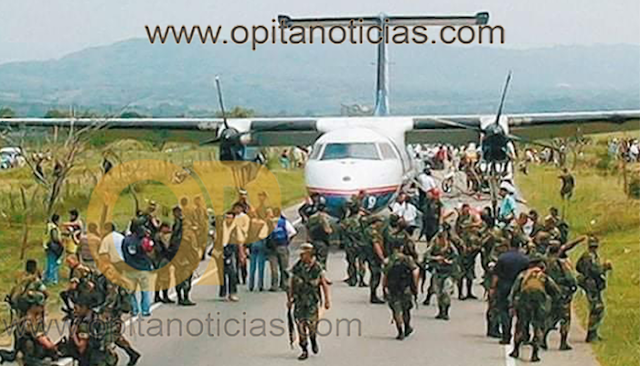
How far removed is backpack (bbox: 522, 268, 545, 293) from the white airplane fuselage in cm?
912

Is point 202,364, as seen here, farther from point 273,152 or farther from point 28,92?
point 28,92

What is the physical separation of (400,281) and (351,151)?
9.10 m

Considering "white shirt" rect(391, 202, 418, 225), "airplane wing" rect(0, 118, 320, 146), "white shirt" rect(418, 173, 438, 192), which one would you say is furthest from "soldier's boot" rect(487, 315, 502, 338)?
"airplane wing" rect(0, 118, 320, 146)

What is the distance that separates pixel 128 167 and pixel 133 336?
76.5ft

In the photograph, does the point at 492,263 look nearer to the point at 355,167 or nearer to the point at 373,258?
the point at 373,258

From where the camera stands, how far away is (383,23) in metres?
31.1

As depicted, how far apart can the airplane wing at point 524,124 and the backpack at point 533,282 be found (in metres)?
13.3

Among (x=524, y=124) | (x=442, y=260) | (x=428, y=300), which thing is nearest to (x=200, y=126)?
(x=524, y=124)

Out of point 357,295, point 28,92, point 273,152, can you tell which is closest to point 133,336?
point 357,295

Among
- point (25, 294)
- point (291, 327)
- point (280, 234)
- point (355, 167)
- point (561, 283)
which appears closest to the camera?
point (25, 294)

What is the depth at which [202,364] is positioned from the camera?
11.9 m

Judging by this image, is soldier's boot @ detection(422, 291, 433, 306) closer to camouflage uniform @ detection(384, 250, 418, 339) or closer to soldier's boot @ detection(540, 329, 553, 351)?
camouflage uniform @ detection(384, 250, 418, 339)

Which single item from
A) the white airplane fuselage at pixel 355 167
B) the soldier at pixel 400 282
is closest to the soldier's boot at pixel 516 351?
the soldier at pixel 400 282

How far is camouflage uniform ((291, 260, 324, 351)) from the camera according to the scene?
447 inches
